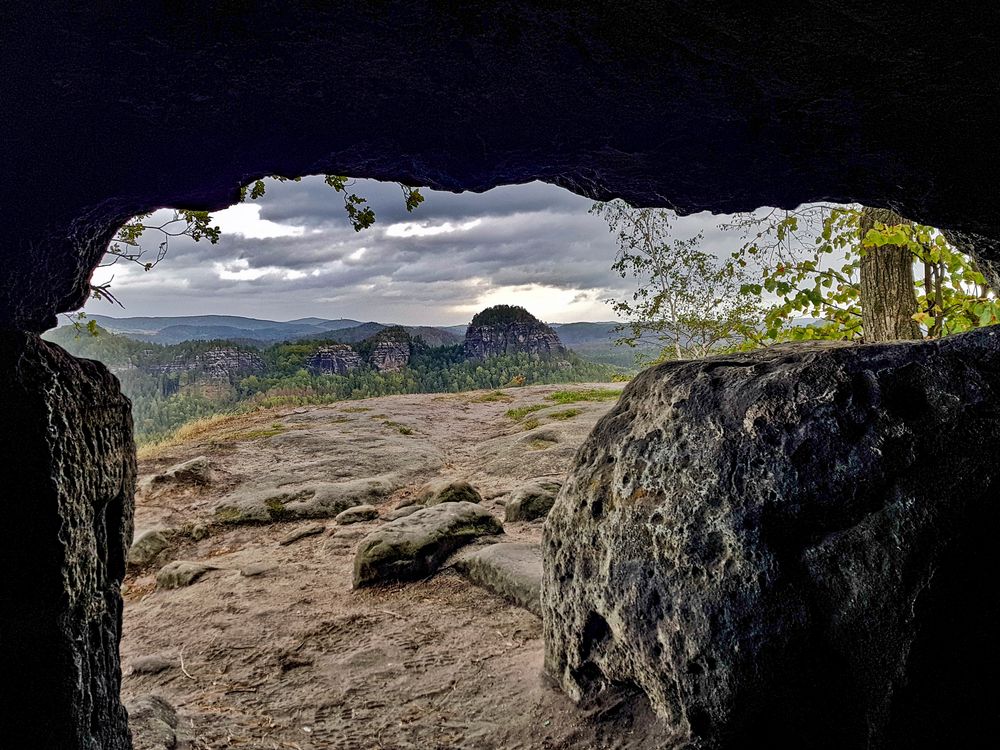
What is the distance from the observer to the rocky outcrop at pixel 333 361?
2322 inches

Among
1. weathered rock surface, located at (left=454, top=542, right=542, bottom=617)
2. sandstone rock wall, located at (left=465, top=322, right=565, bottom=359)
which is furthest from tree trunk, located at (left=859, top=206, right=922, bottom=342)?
sandstone rock wall, located at (left=465, top=322, right=565, bottom=359)

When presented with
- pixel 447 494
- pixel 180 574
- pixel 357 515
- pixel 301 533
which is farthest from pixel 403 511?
pixel 180 574

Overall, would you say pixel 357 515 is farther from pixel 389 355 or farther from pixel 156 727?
pixel 389 355

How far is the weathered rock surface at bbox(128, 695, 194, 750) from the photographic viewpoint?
14.7ft

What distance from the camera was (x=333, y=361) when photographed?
60.4m

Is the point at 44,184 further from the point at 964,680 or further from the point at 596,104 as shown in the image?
the point at 964,680

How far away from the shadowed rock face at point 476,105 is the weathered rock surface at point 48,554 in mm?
680

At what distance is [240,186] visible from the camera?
3887 mm

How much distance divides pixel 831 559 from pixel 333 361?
198 ft

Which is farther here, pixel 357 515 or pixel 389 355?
pixel 389 355

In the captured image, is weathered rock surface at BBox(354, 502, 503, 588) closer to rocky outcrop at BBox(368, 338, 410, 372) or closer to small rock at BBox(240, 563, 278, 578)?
small rock at BBox(240, 563, 278, 578)

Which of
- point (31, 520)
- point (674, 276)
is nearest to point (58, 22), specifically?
point (31, 520)

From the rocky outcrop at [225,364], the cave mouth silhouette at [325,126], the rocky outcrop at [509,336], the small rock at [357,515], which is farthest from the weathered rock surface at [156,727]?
the rocky outcrop at [509,336]

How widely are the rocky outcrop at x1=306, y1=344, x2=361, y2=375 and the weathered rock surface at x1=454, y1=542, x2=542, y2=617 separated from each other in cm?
5169
